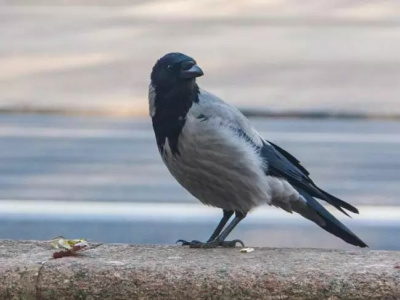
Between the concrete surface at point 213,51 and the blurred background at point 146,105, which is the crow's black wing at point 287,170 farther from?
the concrete surface at point 213,51

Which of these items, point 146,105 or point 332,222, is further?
point 146,105

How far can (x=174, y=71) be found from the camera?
13.0ft

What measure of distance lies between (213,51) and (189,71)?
42.2 ft

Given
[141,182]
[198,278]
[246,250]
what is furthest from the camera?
[141,182]

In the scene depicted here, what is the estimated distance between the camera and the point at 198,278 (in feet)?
9.78

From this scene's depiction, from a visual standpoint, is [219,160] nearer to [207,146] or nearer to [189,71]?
[207,146]

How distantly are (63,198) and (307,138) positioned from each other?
3685 mm

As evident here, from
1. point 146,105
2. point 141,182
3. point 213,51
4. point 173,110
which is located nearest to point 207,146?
point 173,110

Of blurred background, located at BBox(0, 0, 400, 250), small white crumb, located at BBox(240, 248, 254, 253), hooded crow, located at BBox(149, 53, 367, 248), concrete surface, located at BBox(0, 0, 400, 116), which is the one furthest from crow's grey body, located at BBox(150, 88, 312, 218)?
concrete surface, located at BBox(0, 0, 400, 116)

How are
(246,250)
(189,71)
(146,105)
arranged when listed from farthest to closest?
(146,105), (189,71), (246,250)

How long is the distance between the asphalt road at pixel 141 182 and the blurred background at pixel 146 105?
0.02 m

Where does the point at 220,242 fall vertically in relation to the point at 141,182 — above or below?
below

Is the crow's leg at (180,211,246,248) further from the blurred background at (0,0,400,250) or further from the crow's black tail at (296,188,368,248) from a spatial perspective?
the blurred background at (0,0,400,250)

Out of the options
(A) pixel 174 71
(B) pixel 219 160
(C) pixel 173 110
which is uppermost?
(A) pixel 174 71
